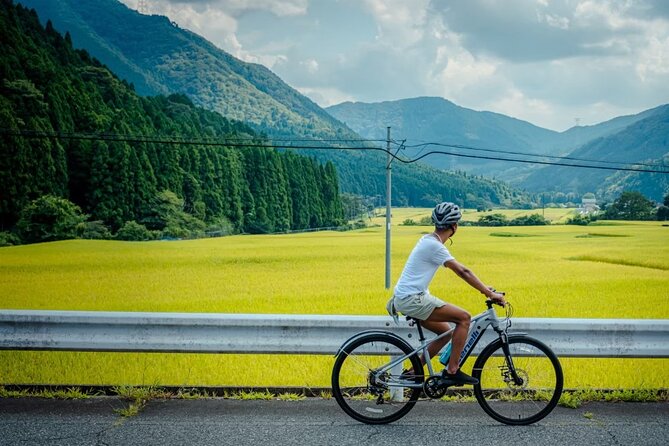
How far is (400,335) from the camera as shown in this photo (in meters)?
5.59

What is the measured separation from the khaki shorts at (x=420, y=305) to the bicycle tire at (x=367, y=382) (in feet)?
0.99

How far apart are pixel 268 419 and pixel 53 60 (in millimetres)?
39022

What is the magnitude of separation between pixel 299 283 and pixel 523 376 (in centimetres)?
1382

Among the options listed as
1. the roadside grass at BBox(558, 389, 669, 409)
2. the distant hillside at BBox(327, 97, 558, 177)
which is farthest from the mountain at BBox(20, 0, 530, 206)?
the roadside grass at BBox(558, 389, 669, 409)

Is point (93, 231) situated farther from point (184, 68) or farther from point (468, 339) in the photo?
point (468, 339)

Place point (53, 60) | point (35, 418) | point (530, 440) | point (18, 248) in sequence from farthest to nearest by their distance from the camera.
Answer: point (53, 60)
point (18, 248)
point (35, 418)
point (530, 440)

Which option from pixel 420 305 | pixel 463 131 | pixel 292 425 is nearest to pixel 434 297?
pixel 420 305

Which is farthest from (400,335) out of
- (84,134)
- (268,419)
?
(84,134)

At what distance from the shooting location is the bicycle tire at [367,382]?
519cm

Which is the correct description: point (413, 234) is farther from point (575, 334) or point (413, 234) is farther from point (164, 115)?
point (575, 334)

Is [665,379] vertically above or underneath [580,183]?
underneath

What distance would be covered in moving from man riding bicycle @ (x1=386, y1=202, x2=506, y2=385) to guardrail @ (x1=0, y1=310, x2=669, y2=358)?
1.82 feet

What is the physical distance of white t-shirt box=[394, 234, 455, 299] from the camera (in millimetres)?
4906

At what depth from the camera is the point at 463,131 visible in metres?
182
